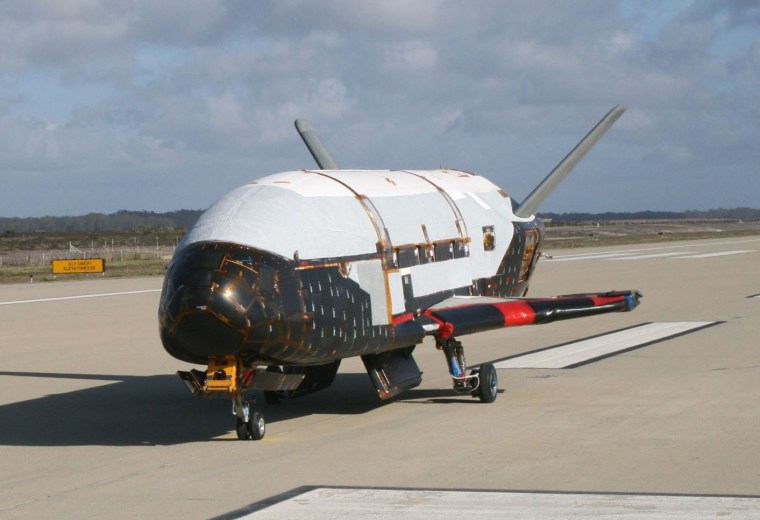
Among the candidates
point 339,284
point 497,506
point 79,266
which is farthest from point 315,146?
point 79,266

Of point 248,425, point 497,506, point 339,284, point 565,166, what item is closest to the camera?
point 497,506

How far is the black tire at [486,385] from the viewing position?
57.5ft

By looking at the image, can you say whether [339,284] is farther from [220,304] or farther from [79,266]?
[79,266]

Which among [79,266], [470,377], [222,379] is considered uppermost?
[79,266]

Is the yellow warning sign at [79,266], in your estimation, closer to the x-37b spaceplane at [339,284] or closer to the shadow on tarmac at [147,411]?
the shadow on tarmac at [147,411]

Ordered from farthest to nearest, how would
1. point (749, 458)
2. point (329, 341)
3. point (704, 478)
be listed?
point (329, 341)
point (749, 458)
point (704, 478)

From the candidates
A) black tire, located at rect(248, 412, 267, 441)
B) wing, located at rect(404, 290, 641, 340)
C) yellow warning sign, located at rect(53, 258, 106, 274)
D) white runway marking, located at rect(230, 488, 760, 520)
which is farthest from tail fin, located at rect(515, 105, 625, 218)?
yellow warning sign, located at rect(53, 258, 106, 274)

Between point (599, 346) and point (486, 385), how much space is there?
8540 mm

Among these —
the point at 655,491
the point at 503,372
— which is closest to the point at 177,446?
the point at 655,491

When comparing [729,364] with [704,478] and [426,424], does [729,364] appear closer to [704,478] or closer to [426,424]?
[426,424]

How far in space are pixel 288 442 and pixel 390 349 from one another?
2230 mm

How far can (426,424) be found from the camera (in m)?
15.7

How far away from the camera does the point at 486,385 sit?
17.6 meters

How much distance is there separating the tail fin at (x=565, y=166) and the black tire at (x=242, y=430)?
8709 mm
